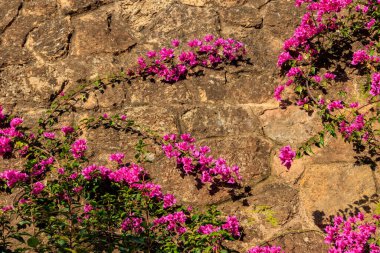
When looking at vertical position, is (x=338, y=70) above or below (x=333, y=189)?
above

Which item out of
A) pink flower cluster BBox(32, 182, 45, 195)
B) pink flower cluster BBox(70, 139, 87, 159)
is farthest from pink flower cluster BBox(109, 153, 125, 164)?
pink flower cluster BBox(32, 182, 45, 195)

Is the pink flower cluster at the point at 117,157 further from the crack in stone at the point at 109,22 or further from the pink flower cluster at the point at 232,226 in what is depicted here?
the crack in stone at the point at 109,22

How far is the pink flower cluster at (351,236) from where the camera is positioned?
3.53 metres

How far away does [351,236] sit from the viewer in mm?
3584

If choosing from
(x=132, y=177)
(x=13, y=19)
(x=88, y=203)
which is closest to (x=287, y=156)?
(x=132, y=177)

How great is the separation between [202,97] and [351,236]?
2.24 meters

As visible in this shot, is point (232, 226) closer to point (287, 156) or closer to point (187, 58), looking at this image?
point (287, 156)

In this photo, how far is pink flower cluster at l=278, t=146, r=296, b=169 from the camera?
4195 millimetres

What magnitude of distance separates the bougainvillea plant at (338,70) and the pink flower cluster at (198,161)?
0.61 meters

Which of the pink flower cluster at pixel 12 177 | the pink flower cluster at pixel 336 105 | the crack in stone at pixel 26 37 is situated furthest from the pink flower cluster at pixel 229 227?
the crack in stone at pixel 26 37

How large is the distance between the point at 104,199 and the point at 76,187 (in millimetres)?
336

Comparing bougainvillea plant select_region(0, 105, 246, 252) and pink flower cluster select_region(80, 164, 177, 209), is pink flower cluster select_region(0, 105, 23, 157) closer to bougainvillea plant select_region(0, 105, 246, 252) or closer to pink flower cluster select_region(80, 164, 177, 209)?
bougainvillea plant select_region(0, 105, 246, 252)

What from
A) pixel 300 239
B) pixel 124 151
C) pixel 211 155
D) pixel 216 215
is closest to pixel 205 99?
pixel 211 155

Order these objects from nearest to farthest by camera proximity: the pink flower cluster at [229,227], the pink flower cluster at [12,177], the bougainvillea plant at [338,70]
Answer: the pink flower cluster at [229,227] → the pink flower cluster at [12,177] → the bougainvillea plant at [338,70]
